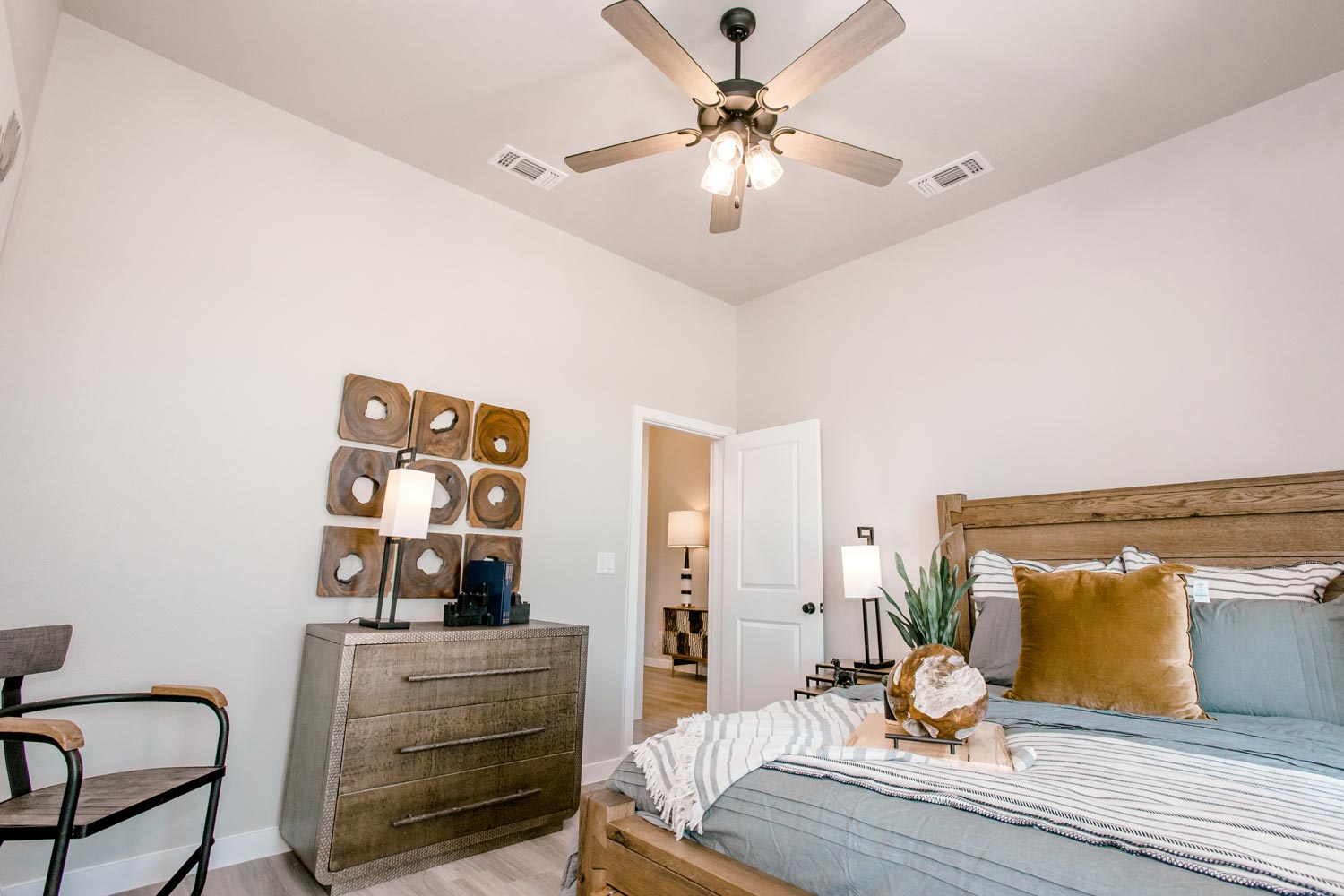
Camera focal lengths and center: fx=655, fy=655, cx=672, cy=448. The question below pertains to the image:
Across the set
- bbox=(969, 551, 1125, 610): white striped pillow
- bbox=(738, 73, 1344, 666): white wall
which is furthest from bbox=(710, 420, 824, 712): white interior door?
bbox=(969, 551, 1125, 610): white striped pillow

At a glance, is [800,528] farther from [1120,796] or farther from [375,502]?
[1120,796]

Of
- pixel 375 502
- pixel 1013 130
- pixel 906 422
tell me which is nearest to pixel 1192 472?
pixel 906 422

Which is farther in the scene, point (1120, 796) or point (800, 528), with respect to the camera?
point (800, 528)

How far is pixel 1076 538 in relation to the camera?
2764 mm

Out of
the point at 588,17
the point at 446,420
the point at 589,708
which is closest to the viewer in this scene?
the point at 588,17

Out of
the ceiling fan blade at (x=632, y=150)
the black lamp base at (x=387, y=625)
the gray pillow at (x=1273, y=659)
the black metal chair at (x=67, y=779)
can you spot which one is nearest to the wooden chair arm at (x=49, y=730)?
the black metal chair at (x=67, y=779)

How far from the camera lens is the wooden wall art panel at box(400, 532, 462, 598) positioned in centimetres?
279

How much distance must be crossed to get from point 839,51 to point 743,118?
1.48 ft

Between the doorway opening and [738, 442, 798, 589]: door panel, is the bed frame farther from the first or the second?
the doorway opening

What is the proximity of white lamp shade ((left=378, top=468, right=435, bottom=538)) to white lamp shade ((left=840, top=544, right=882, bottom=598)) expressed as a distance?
1.96 m

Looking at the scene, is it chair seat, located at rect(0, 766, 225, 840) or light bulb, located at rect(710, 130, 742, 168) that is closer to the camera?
chair seat, located at rect(0, 766, 225, 840)

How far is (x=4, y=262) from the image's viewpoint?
6.98 feet

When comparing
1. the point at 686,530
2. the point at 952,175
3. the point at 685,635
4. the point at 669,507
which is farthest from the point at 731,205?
the point at 669,507

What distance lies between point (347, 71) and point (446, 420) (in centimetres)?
144
